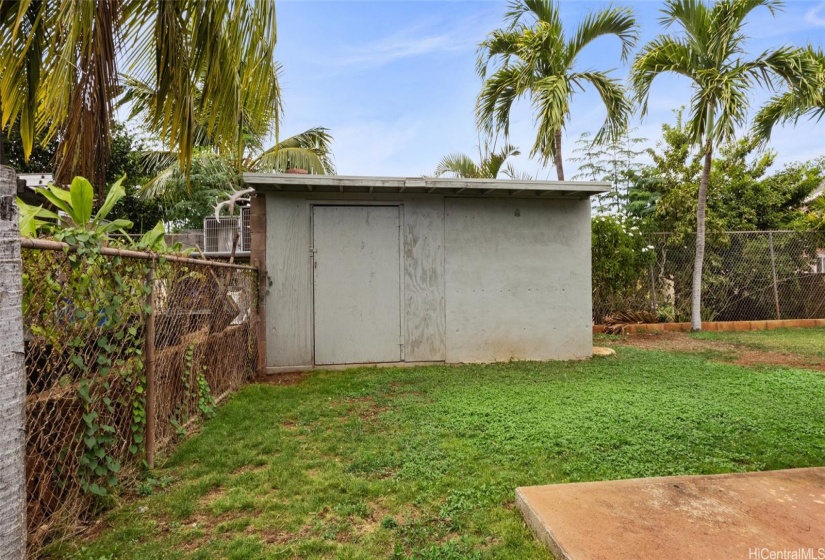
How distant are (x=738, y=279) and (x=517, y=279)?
6.67m

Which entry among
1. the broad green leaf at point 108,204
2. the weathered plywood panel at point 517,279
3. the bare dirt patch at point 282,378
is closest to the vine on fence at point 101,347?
the broad green leaf at point 108,204

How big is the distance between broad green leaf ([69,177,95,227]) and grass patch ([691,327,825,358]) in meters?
9.07

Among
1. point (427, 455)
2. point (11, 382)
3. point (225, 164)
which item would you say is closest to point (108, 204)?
point (11, 382)

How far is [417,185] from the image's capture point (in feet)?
18.6

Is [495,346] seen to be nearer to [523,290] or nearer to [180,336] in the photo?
[523,290]

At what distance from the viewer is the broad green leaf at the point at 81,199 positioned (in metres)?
2.21

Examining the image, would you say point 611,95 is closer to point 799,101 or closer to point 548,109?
point 548,109

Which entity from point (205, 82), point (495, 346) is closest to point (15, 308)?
point (205, 82)

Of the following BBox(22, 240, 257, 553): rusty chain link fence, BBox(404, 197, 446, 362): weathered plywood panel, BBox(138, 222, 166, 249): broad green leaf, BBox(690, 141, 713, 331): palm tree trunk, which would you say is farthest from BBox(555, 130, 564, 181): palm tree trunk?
BBox(138, 222, 166, 249): broad green leaf

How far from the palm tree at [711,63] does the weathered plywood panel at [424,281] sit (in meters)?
5.49

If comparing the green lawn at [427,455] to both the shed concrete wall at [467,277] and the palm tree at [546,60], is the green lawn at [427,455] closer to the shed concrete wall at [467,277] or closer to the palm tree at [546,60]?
the shed concrete wall at [467,277]

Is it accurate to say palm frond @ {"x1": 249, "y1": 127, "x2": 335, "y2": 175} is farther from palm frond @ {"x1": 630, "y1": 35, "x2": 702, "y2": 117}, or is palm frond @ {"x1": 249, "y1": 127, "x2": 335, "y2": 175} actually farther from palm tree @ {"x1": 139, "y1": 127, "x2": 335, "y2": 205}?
palm frond @ {"x1": 630, "y1": 35, "x2": 702, "y2": 117}

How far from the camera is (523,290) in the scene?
21.0 ft

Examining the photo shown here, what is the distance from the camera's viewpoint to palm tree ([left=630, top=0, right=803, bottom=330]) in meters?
7.45
